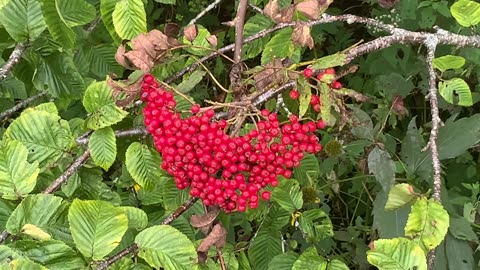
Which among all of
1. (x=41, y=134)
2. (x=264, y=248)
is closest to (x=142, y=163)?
(x=41, y=134)

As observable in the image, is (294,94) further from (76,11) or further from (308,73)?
(76,11)

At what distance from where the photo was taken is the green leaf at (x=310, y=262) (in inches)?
59.3

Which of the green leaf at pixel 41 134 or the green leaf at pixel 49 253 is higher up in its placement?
the green leaf at pixel 41 134

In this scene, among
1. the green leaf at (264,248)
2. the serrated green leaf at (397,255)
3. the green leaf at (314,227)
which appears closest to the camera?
the serrated green leaf at (397,255)

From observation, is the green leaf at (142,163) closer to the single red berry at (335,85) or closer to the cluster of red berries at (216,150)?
the cluster of red berries at (216,150)

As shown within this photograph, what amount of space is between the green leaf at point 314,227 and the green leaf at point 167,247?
1.83 feet

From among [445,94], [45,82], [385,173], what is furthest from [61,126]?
[445,94]

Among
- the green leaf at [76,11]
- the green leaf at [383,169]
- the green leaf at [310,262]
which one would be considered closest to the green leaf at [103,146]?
the green leaf at [76,11]

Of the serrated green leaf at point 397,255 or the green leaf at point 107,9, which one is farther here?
the green leaf at point 107,9

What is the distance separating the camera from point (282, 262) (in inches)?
64.4

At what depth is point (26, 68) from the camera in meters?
1.68

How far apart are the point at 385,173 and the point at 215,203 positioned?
0.58m

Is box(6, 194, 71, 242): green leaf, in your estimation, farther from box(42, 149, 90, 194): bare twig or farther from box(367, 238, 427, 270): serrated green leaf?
box(367, 238, 427, 270): serrated green leaf

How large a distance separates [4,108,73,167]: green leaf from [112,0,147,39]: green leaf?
0.85 feet
